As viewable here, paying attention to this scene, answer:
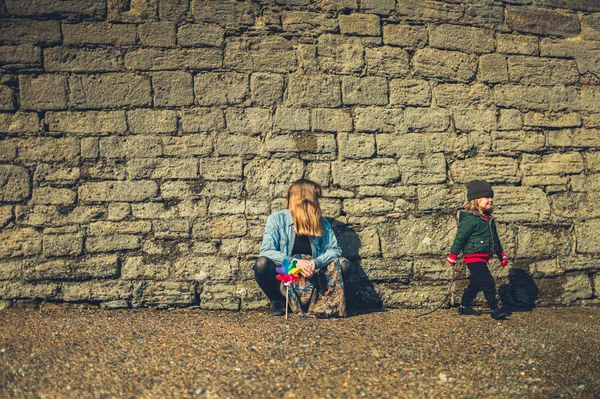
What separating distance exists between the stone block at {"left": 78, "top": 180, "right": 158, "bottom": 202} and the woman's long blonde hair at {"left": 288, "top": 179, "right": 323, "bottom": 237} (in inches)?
50.1

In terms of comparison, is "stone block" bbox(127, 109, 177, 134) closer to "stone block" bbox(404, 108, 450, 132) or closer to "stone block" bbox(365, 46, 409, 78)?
"stone block" bbox(365, 46, 409, 78)

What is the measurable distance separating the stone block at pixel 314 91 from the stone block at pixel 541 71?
1.82m

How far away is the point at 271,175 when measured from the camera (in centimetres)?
481

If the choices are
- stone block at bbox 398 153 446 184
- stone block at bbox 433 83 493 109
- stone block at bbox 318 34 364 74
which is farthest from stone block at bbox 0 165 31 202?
stone block at bbox 433 83 493 109

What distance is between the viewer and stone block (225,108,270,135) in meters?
4.78

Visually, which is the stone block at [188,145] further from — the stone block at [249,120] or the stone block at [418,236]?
the stone block at [418,236]

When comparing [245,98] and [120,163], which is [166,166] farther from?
[245,98]

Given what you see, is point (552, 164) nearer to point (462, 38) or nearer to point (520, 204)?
point (520, 204)

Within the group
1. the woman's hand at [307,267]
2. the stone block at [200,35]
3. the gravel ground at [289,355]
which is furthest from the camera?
the stone block at [200,35]

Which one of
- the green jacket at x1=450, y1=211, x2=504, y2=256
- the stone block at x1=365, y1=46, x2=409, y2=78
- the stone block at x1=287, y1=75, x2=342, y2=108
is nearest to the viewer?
the green jacket at x1=450, y1=211, x2=504, y2=256

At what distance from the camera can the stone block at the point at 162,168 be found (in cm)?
466

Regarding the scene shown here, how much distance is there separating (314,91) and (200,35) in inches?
46.3

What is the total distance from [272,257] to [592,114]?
3.64 meters

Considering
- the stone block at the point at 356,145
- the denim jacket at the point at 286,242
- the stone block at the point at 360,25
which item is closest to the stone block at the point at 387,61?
the stone block at the point at 360,25
